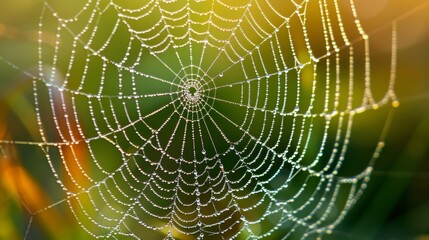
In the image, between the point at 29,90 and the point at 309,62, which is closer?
the point at 309,62

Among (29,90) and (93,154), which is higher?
(29,90)

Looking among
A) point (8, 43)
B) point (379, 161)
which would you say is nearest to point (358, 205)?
point (379, 161)

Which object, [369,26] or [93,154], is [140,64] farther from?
[369,26]

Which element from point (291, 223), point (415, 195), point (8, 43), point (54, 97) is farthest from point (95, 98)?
point (415, 195)

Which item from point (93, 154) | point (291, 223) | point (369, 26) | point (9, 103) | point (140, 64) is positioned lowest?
point (291, 223)

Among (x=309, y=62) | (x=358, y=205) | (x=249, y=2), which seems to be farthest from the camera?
(x=249, y=2)

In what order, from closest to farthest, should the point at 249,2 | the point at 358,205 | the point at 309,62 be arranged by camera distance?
the point at 309,62
the point at 358,205
the point at 249,2
